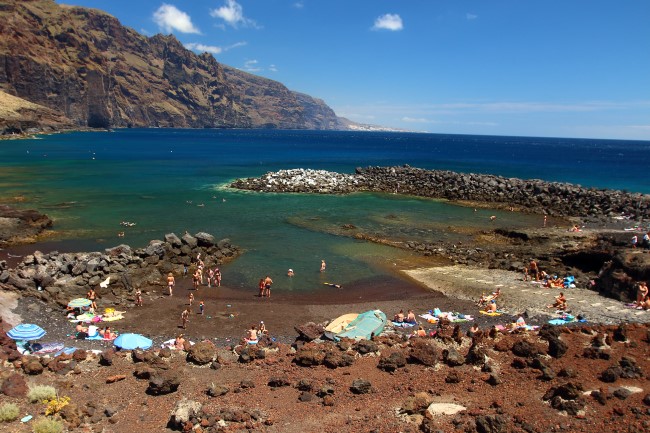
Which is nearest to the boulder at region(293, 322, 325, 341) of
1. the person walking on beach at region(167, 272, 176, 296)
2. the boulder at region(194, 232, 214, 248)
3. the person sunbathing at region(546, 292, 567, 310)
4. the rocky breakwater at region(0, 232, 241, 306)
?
the person walking on beach at region(167, 272, 176, 296)

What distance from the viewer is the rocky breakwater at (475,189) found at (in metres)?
58.3

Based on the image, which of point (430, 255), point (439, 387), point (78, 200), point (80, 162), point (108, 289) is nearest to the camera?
point (439, 387)

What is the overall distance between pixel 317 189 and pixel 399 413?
58243 mm

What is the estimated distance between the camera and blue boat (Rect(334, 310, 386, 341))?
2119cm

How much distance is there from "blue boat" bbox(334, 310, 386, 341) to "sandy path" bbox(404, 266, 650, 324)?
8.46 meters

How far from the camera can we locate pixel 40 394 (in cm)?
1472

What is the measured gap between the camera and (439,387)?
16.3 meters

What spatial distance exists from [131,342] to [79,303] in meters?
6.12

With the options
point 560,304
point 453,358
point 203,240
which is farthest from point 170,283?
point 560,304

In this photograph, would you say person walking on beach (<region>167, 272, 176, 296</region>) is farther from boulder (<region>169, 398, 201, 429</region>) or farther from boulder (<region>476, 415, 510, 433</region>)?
boulder (<region>476, 415, 510, 433</region>)

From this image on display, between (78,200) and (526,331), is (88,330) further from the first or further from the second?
(78,200)

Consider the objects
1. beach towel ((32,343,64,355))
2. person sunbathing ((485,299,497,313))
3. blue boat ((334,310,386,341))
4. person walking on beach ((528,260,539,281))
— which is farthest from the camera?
person walking on beach ((528,260,539,281))

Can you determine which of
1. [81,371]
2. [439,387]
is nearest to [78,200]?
[81,371]

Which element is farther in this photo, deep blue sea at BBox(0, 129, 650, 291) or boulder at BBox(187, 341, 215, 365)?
deep blue sea at BBox(0, 129, 650, 291)
